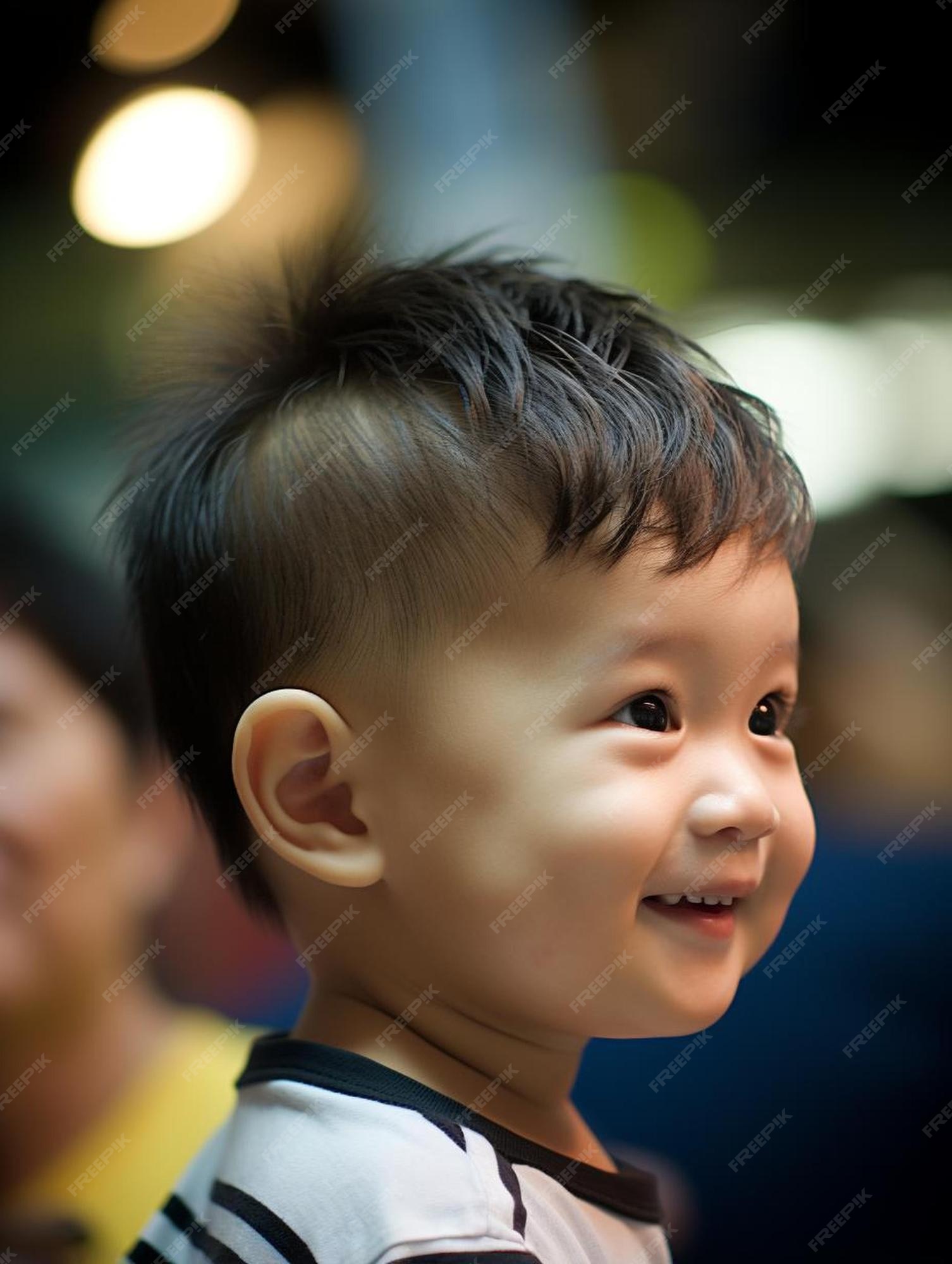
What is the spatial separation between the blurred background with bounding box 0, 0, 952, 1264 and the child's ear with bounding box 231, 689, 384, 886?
0.43 m

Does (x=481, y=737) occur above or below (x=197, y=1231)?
above

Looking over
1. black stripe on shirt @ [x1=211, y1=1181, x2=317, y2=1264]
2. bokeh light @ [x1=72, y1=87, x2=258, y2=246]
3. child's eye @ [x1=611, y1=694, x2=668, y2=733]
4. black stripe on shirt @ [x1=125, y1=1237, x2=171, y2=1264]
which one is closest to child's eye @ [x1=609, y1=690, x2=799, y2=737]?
child's eye @ [x1=611, y1=694, x2=668, y2=733]

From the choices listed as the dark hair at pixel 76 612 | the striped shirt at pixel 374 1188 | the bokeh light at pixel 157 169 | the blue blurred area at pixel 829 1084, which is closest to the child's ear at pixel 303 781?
the striped shirt at pixel 374 1188

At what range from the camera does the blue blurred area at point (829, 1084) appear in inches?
A: 41.6

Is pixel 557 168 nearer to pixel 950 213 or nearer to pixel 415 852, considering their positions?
pixel 950 213

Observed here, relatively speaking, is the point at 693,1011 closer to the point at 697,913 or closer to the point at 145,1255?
the point at 697,913

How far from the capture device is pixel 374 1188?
59 centimetres

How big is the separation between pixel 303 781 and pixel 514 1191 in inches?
9.2

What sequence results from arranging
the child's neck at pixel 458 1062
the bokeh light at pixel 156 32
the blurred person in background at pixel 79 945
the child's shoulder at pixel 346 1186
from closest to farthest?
the child's shoulder at pixel 346 1186 → the child's neck at pixel 458 1062 → the blurred person in background at pixel 79 945 → the bokeh light at pixel 156 32

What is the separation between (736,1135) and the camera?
3.57 feet

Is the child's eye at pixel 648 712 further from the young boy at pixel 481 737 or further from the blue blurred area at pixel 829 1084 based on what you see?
the blue blurred area at pixel 829 1084

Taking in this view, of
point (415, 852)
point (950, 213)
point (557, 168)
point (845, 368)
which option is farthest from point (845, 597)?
point (415, 852)

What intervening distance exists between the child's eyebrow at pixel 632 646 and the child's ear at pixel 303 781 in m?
0.14

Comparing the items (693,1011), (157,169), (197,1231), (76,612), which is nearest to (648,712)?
(693,1011)
